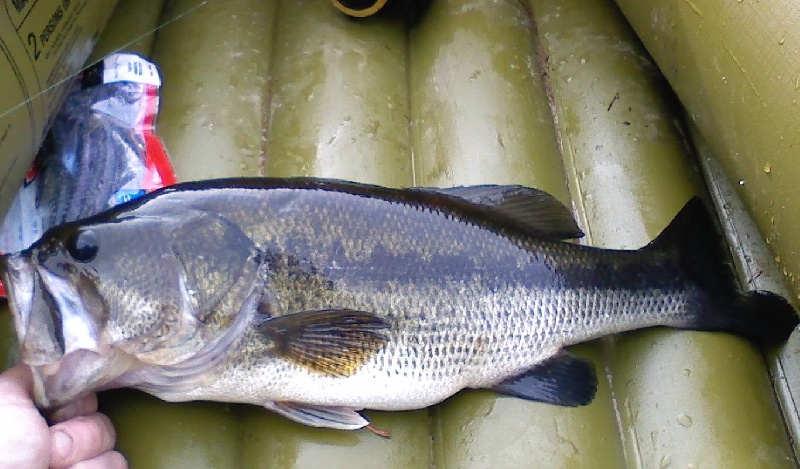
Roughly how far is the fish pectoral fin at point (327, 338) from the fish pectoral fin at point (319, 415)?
0.11 m

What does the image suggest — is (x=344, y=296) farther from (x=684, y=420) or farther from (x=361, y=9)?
(x=361, y=9)

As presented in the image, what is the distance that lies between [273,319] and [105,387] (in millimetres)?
391

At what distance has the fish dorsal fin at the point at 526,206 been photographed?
1.79 meters

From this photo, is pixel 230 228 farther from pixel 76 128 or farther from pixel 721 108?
pixel 721 108

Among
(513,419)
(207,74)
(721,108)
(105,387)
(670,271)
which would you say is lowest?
(513,419)

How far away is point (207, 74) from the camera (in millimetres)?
2279

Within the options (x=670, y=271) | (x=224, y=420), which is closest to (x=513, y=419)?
(x=670, y=271)

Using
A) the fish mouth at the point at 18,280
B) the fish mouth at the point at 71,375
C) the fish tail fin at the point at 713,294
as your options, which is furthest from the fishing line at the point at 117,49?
the fish tail fin at the point at 713,294

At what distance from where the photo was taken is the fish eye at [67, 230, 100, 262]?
1482 mm

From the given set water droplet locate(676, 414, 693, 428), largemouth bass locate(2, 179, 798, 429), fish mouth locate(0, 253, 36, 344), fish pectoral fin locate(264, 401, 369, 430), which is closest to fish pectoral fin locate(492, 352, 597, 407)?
largemouth bass locate(2, 179, 798, 429)

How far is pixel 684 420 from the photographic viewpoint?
5.66 feet

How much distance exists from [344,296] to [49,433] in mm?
637

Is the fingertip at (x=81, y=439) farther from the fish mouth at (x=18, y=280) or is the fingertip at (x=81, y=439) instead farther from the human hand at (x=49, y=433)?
the fish mouth at (x=18, y=280)

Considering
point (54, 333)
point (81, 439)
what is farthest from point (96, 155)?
point (81, 439)
